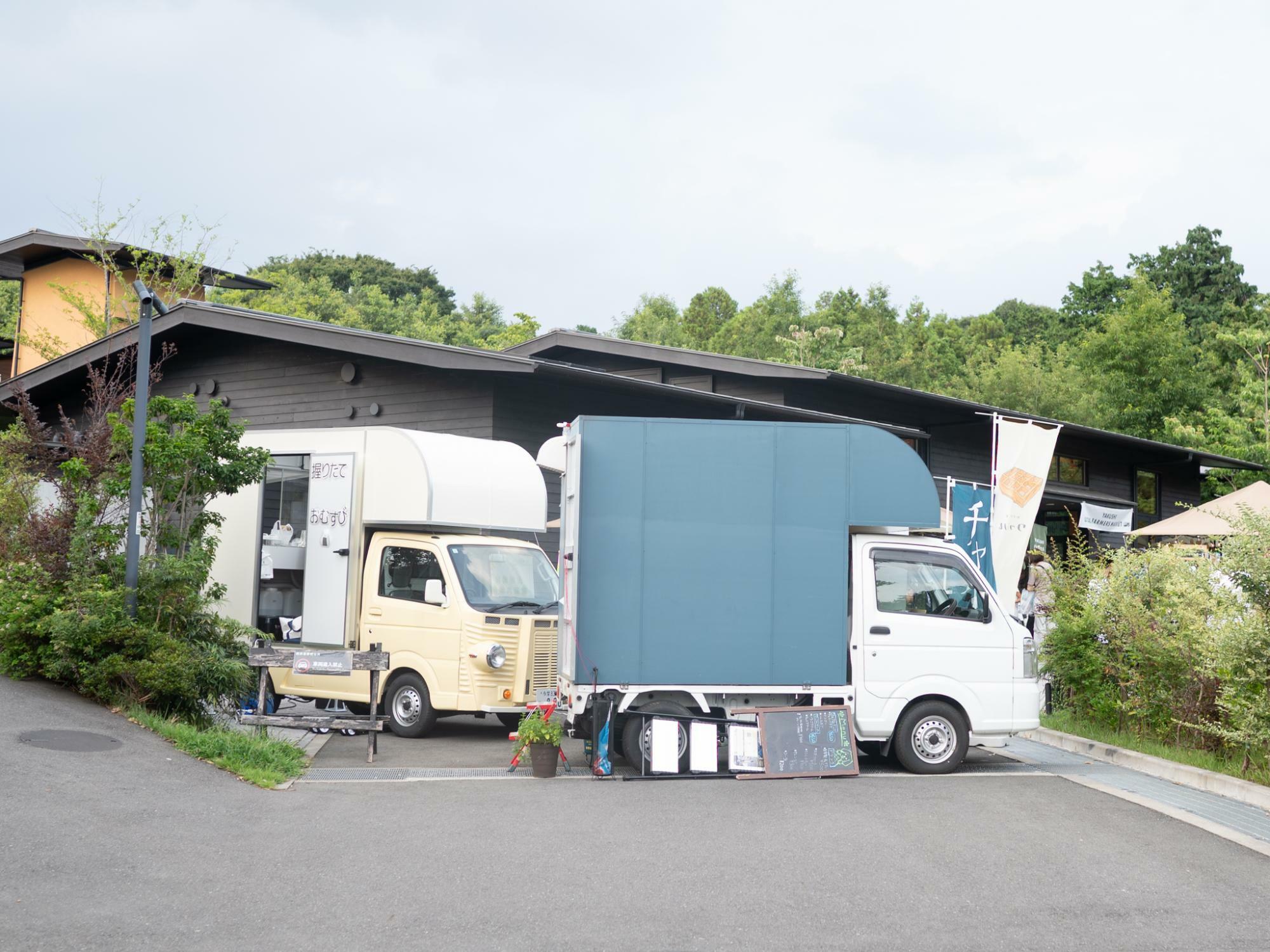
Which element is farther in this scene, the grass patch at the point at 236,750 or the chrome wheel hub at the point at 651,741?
the chrome wheel hub at the point at 651,741

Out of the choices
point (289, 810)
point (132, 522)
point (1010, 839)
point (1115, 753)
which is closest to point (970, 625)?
point (1115, 753)

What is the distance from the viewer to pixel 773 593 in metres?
10.4

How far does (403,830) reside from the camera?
311 inches

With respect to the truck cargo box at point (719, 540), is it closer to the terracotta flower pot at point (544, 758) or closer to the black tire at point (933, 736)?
the terracotta flower pot at point (544, 758)

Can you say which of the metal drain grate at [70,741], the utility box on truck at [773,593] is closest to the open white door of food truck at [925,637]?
the utility box on truck at [773,593]

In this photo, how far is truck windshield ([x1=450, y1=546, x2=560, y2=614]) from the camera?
39.9 feet

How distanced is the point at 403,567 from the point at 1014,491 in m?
7.71

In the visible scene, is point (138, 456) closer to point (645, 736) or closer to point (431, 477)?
point (431, 477)

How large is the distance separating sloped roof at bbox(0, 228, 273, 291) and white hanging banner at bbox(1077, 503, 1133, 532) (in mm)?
22801

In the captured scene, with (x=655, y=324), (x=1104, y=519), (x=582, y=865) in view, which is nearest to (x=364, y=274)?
(x=655, y=324)

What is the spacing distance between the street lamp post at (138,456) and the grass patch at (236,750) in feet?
4.06

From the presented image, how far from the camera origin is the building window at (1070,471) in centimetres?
2805

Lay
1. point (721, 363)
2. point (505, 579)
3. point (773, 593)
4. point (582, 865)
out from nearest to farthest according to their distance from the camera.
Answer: point (582, 865), point (773, 593), point (505, 579), point (721, 363)

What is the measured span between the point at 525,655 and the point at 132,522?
396 centimetres
